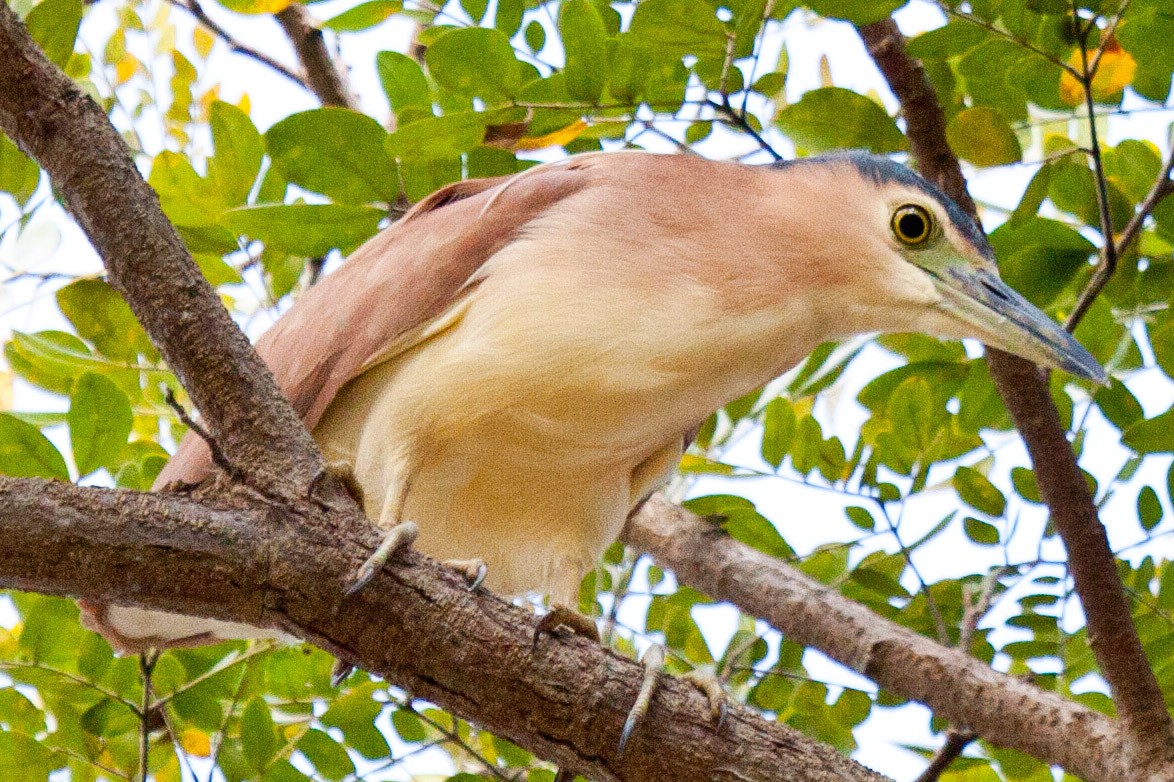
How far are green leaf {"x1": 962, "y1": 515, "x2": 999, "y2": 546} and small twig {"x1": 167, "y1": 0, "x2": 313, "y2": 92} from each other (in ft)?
7.14

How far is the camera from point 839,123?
2.94m

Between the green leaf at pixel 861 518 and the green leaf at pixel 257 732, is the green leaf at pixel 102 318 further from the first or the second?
the green leaf at pixel 861 518

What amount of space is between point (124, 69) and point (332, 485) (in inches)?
92.3

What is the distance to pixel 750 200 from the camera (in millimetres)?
2918

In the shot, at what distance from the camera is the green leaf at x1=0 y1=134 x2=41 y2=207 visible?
2773 mm

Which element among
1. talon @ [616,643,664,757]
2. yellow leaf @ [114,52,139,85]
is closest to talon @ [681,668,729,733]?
talon @ [616,643,664,757]

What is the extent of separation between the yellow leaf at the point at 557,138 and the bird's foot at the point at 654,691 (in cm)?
116

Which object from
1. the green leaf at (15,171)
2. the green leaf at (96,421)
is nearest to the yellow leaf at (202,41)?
the green leaf at (15,171)

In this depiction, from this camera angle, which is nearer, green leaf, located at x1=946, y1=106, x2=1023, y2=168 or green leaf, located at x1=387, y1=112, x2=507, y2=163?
green leaf, located at x1=387, y1=112, x2=507, y2=163

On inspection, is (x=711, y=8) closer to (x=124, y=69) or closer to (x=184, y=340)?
(x=184, y=340)

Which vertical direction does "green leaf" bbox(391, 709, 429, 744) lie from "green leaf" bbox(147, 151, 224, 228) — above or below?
below

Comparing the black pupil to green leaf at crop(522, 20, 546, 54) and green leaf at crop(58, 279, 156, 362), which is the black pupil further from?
green leaf at crop(58, 279, 156, 362)

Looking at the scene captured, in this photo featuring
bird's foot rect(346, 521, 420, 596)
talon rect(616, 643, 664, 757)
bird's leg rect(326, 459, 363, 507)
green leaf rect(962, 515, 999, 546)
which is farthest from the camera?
green leaf rect(962, 515, 999, 546)

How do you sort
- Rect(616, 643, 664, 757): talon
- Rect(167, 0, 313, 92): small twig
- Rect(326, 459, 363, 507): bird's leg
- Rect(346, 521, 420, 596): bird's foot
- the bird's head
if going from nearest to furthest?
Rect(346, 521, 420, 596): bird's foot, Rect(616, 643, 664, 757): talon, Rect(326, 459, 363, 507): bird's leg, the bird's head, Rect(167, 0, 313, 92): small twig
